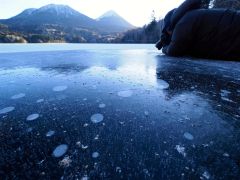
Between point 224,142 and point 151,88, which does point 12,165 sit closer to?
point 224,142

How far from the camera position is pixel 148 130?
92 cm

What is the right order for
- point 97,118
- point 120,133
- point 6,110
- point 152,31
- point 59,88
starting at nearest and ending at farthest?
point 120,133 → point 97,118 → point 6,110 → point 59,88 → point 152,31

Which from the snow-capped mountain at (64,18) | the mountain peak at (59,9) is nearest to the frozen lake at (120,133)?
the snow-capped mountain at (64,18)

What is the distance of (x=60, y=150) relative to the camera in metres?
0.78

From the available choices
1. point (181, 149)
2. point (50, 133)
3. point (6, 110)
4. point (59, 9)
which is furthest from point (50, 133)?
point (59, 9)

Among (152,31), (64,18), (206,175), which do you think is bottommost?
(206,175)

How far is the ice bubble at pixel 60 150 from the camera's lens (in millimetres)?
757

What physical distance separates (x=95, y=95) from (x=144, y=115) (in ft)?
1.63

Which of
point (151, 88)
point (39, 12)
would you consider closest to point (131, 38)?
point (151, 88)

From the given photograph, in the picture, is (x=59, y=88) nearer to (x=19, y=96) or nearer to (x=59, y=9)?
(x=19, y=96)

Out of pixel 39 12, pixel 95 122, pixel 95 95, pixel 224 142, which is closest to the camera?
pixel 224 142

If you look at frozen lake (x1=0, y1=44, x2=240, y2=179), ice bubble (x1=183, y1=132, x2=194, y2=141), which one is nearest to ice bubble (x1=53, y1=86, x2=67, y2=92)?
frozen lake (x1=0, y1=44, x2=240, y2=179)

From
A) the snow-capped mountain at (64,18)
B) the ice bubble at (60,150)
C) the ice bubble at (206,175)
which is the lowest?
the ice bubble at (206,175)

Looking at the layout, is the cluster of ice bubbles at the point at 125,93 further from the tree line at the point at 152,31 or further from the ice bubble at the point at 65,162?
the tree line at the point at 152,31
